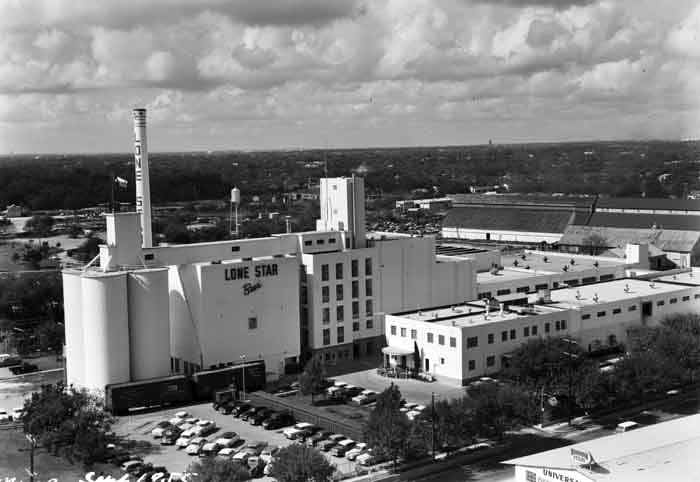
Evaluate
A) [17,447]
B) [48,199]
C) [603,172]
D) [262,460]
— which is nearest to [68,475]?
[17,447]

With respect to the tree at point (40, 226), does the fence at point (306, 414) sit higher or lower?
lower

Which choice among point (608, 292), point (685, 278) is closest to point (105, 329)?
point (608, 292)

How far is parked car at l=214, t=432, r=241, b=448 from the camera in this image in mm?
33062

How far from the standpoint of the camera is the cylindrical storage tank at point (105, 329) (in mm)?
39281

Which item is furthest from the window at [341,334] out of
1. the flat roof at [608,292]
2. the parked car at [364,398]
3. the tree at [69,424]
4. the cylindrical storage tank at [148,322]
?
the tree at [69,424]

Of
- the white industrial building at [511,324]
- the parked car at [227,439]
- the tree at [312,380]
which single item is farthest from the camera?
the white industrial building at [511,324]

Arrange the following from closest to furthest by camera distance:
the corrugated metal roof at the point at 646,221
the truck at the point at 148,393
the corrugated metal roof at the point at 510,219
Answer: the truck at the point at 148,393 → the corrugated metal roof at the point at 646,221 → the corrugated metal roof at the point at 510,219

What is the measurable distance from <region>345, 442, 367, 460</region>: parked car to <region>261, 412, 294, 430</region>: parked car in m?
4.46

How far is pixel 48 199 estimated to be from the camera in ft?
455

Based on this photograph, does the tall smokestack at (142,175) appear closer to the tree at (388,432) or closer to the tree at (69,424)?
the tree at (69,424)

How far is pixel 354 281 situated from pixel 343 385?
7.99 meters

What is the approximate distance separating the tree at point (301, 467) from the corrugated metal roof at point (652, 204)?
68.0 m

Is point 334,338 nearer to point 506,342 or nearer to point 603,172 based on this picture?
point 506,342

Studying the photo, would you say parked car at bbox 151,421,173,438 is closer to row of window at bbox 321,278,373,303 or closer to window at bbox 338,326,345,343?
row of window at bbox 321,278,373,303
